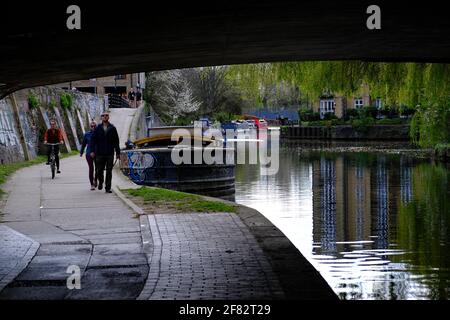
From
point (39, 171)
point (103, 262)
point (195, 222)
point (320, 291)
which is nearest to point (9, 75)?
point (103, 262)

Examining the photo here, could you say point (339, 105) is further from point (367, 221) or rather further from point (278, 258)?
point (278, 258)

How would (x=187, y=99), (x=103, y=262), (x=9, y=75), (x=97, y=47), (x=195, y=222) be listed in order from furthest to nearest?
1. (x=187, y=99)
2. (x=195, y=222)
3. (x=9, y=75)
4. (x=103, y=262)
5. (x=97, y=47)

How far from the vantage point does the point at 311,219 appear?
19.9 m

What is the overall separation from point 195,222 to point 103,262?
3947mm

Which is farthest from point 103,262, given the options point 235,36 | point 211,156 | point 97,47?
point 211,156

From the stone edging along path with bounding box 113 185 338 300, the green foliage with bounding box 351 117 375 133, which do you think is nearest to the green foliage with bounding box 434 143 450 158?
the green foliage with bounding box 351 117 375 133

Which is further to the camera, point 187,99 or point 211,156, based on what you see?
point 187,99

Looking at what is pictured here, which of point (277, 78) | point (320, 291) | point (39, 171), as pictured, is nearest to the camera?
point (320, 291)

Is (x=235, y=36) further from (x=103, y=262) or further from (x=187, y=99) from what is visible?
(x=187, y=99)

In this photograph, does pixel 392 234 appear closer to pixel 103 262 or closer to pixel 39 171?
pixel 103 262

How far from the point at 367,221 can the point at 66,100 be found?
2590 centimetres

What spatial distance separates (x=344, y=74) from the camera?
18062 mm

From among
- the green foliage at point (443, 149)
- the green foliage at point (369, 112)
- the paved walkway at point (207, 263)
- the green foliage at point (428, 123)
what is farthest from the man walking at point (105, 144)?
the green foliage at point (369, 112)

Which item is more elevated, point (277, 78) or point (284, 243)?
point (277, 78)
